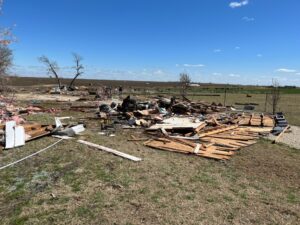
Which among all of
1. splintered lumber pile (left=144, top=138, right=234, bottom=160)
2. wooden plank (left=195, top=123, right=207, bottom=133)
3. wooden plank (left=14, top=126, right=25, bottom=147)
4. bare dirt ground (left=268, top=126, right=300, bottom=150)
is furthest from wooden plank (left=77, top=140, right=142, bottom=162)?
bare dirt ground (left=268, top=126, right=300, bottom=150)

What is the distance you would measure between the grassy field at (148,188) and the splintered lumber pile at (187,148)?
0.32 metres

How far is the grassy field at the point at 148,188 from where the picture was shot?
4.68 m

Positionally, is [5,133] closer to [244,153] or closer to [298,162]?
[244,153]

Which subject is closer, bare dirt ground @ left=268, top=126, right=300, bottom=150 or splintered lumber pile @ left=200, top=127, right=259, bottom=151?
splintered lumber pile @ left=200, top=127, right=259, bottom=151

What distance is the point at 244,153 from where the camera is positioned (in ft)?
29.0

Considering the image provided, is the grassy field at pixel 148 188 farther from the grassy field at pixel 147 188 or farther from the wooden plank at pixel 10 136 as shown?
the wooden plank at pixel 10 136

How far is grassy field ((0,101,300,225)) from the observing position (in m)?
4.68

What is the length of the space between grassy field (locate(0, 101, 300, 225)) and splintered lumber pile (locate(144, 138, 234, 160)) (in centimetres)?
32

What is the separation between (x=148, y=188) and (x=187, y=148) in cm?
341

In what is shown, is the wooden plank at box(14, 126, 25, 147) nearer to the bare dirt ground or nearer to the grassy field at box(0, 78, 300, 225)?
the grassy field at box(0, 78, 300, 225)

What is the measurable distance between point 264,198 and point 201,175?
1.58 m

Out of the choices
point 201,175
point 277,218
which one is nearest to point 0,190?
point 201,175

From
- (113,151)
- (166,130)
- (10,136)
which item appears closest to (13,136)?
(10,136)

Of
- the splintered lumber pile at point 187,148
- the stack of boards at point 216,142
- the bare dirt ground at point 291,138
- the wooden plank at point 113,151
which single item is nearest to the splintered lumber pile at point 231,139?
the stack of boards at point 216,142
